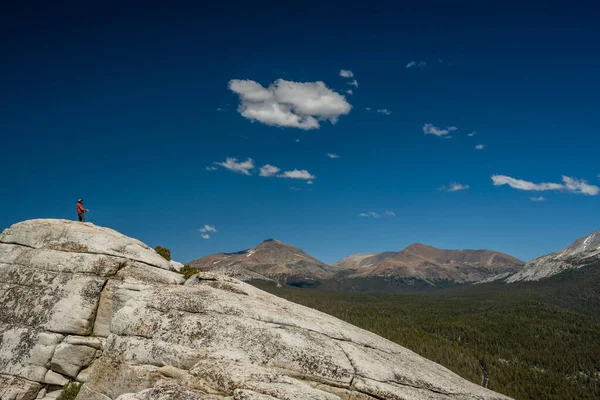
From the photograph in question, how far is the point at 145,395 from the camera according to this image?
683 inches

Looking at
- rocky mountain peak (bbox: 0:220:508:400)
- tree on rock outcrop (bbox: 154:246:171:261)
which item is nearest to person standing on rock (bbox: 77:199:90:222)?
rocky mountain peak (bbox: 0:220:508:400)

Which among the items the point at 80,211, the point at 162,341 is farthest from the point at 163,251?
the point at 162,341

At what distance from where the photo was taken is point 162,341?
826 inches

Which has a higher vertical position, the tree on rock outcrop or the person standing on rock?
the person standing on rock

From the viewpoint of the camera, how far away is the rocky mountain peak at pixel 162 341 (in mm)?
19547

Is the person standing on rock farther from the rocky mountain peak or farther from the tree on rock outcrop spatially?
the tree on rock outcrop

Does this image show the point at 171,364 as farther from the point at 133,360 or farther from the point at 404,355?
the point at 404,355

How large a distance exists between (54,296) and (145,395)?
19085 mm

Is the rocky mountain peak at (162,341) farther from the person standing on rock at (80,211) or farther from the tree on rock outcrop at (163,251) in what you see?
the tree on rock outcrop at (163,251)

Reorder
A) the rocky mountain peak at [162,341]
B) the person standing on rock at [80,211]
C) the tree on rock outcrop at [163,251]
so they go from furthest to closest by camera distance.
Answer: the tree on rock outcrop at [163,251] < the person standing on rock at [80,211] < the rocky mountain peak at [162,341]

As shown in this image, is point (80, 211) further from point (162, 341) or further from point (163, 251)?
point (162, 341)

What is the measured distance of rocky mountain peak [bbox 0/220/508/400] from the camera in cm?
1955

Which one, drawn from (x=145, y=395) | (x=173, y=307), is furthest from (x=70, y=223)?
(x=145, y=395)

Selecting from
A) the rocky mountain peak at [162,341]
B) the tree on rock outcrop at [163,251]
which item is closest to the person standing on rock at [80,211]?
the rocky mountain peak at [162,341]
